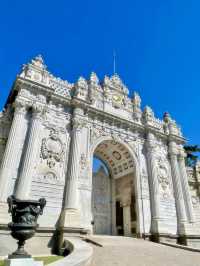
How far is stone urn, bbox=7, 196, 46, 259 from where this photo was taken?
21.9 feet

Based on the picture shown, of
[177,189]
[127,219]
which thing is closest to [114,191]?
[127,219]

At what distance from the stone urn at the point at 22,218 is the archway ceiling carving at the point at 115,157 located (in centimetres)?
1171

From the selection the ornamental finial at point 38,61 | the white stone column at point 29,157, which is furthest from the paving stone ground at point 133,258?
the ornamental finial at point 38,61

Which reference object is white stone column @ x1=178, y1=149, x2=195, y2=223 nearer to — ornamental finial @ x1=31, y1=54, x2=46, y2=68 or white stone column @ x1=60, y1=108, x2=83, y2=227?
white stone column @ x1=60, y1=108, x2=83, y2=227

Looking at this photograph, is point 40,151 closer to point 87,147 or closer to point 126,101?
point 87,147

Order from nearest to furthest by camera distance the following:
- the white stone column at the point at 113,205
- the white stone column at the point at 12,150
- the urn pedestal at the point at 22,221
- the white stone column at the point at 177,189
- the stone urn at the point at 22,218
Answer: the urn pedestal at the point at 22,221, the stone urn at the point at 22,218, the white stone column at the point at 12,150, the white stone column at the point at 177,189, the white stone column at the point at 113,205

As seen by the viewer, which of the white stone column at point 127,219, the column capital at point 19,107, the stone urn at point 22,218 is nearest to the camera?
the stone urn at point 22,218

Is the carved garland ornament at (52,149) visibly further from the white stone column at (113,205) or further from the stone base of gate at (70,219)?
the white stone column at (113,205)

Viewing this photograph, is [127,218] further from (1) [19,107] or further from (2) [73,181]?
(1) [19,107]

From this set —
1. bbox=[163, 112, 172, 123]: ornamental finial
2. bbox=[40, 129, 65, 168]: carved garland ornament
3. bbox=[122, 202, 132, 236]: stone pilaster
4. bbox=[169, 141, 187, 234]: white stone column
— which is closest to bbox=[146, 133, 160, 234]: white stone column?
bbox=[169, 141, 187, 234]: white stone column

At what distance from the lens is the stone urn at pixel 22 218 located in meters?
6.68

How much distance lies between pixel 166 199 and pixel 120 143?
612 cm

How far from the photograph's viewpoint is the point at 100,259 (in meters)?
8.34

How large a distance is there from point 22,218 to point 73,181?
24.0 feet
